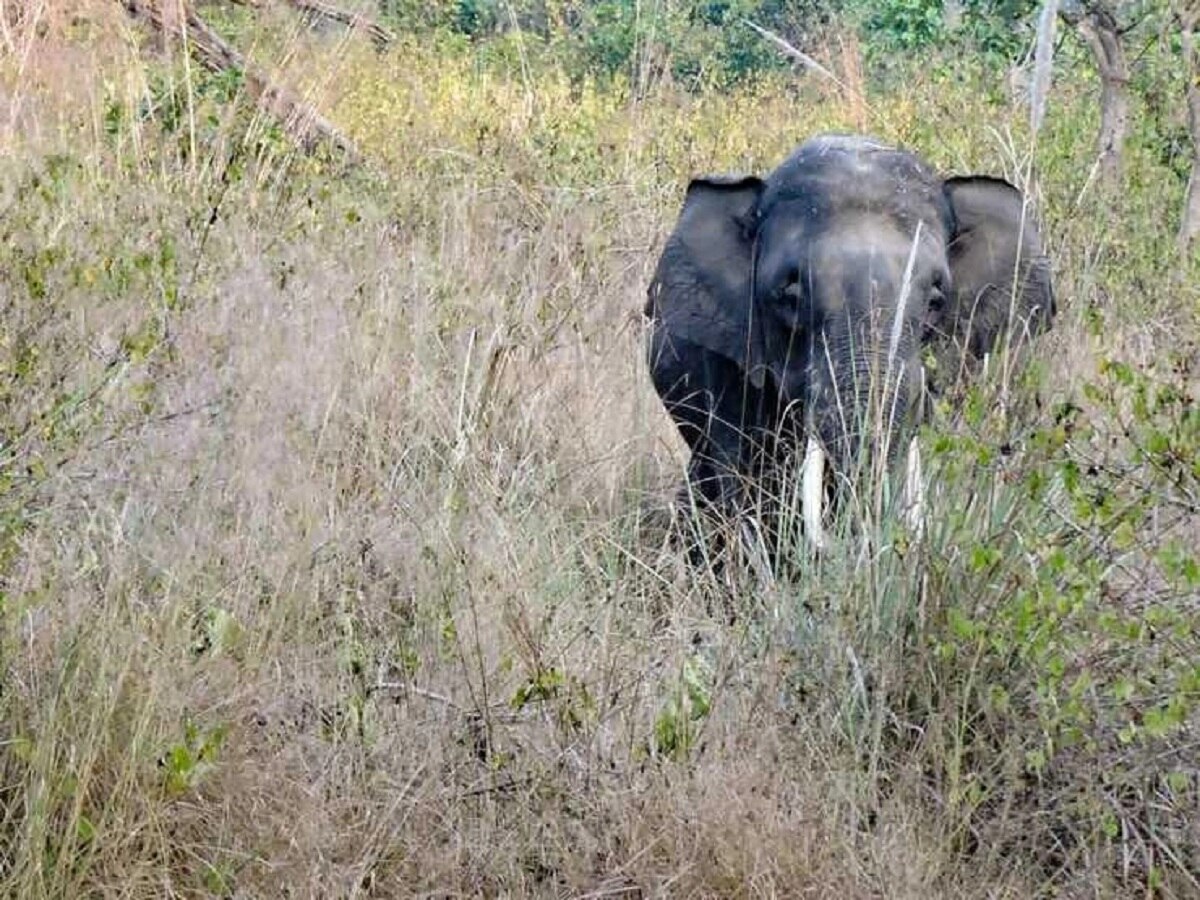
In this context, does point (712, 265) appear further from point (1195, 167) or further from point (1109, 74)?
point (1109, 74)

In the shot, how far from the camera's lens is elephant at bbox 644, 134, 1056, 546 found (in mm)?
5246

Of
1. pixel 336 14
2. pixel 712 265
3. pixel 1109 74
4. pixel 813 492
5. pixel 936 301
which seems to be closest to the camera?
pixel 813 492

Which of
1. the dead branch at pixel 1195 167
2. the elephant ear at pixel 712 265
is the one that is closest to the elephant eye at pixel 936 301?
the elephant ear at pixel 712 265

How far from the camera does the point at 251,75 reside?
8.20 m

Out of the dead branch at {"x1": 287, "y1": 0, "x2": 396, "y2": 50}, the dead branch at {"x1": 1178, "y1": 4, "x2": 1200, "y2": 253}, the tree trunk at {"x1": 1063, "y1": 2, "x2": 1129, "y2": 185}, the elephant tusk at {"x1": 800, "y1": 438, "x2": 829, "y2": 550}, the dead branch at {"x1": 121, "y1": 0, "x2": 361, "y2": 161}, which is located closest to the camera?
the elephant tusk at {"x1": 800, "y1": 438, "x2": 829, "y2": 550}

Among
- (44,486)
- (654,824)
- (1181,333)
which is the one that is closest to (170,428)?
(44,486)

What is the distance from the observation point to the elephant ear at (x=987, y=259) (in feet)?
18.7

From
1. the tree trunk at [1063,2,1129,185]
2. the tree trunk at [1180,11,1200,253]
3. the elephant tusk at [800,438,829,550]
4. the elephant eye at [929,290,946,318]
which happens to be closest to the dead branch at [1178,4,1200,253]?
the tree trunk at [1180,11,1200,253]

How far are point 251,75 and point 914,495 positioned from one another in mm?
4655

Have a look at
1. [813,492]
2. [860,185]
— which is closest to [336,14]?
[860,185]

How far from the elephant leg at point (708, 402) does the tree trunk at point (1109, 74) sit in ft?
9.20

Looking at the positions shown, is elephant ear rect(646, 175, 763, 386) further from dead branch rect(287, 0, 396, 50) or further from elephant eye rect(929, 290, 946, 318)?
dead branch rect(287, 0, 396, 50)

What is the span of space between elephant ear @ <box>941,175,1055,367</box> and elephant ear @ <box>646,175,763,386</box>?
54 cm

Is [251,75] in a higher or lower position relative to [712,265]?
lower
